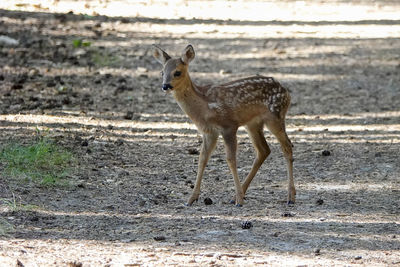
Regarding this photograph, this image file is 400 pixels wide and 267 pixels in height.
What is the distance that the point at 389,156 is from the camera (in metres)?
10.8

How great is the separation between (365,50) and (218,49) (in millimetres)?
3004

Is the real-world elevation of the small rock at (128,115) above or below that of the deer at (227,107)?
below

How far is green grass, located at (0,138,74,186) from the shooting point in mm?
9031

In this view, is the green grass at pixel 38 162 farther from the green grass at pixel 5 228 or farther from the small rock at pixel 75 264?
the small rock at pixel 75 264

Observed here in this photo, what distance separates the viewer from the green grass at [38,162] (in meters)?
9.03

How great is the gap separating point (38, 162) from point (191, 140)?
2.77 meters

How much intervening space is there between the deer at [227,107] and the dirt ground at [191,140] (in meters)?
0.41

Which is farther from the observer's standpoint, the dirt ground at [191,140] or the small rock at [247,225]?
the small rock at [247,225]

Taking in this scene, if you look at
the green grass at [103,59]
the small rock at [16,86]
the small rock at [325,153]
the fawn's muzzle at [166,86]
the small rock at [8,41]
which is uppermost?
the fawn's muzzle at [166,86]

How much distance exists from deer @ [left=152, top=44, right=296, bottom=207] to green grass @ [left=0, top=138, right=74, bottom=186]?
1.62 metres

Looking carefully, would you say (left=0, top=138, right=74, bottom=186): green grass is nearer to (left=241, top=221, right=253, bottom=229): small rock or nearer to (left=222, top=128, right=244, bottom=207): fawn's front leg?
(left=222, top=128, right=244, bottom=207): fawn's front leg

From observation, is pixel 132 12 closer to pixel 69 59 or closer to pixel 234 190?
pixel 69 59

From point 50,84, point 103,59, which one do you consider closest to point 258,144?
point 50,84

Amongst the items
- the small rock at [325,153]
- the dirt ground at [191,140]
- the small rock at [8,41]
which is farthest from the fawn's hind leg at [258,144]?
the small rock at [8,41]
